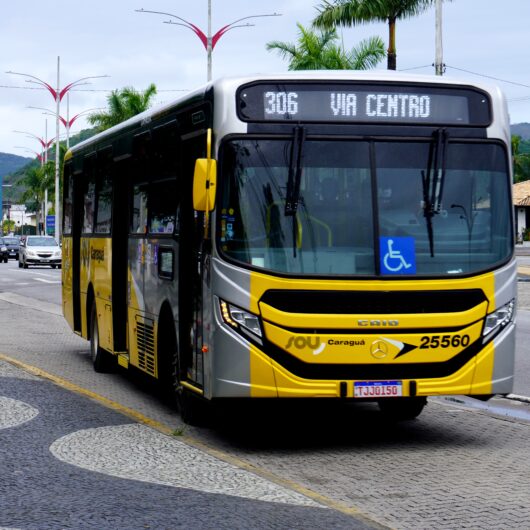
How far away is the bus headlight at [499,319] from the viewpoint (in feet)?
29.8

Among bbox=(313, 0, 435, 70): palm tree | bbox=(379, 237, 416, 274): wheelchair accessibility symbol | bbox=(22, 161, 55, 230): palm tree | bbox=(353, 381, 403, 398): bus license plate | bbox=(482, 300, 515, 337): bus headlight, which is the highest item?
bbox=(313, 0, 435, 70): palm tree

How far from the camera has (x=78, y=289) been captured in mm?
15586

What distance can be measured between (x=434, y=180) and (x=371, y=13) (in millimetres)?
29792

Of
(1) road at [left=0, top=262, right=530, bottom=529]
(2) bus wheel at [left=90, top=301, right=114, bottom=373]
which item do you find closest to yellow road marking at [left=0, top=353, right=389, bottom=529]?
(1) road at [left=0, top=262, right=530, bottom=529]

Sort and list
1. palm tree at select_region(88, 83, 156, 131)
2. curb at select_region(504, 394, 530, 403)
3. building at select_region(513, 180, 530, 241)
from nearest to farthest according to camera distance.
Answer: curb at select_region(504, 394, 530, 403) → palm tree at select_region(88, 83, 156, 131) → building at select_region(513, 180, 530, 241)

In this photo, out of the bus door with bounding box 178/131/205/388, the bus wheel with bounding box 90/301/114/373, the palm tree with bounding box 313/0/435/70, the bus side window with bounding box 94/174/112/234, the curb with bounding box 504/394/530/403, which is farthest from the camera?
the palm tree with bounding box 313/0/435/70

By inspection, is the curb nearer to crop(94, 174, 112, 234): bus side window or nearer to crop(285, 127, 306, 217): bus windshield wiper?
crop(285, 127, 306, 217): bus windshield wiper

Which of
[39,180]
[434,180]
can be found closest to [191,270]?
[434,180]

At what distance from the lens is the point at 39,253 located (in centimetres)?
5475

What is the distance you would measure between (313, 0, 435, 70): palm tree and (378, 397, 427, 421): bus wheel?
92.6 feet

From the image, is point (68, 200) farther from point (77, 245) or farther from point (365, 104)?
point (365, 104)

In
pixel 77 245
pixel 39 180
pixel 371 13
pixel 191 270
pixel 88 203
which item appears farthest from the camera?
pixel 39 180

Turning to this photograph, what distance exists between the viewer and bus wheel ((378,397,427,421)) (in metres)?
10.5

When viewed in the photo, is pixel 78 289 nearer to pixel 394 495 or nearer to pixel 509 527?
pixel 394 495
